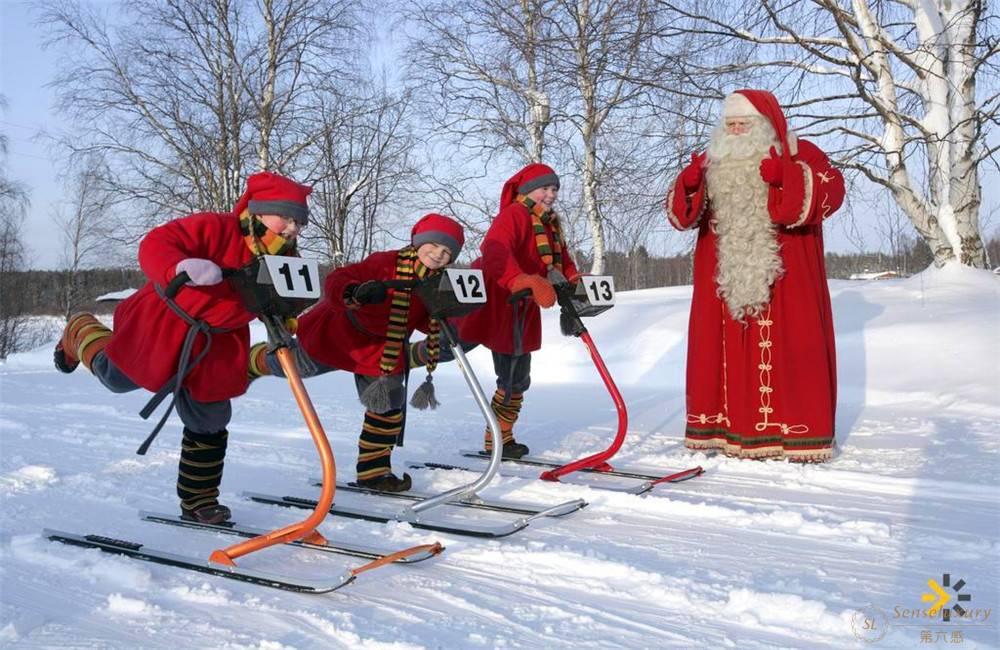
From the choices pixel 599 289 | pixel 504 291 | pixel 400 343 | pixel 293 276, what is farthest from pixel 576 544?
pixel 504 291

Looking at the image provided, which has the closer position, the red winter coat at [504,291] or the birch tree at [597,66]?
the red winter coat at [504,291]

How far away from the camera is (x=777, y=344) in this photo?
193 inches

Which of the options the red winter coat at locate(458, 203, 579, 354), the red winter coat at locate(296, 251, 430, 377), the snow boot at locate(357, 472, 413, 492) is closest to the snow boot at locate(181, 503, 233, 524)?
the snow boot at locate(357, 472, 413, 492)

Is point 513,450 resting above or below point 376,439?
below

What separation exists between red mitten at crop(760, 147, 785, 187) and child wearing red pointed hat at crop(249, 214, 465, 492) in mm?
1849

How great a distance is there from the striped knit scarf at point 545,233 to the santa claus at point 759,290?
2.29 ft

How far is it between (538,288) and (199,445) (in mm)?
1729

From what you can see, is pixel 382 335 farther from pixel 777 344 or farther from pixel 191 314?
pixel 777 344

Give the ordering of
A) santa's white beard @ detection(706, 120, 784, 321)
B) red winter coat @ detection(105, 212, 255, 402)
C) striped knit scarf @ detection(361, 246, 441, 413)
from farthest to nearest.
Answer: santa's white beard @ detection(706, 120, 784, 321), striped knit scarf @ detection(361, 246, 441, 413), red winter coat @ detection(105, 212, 255, 402)

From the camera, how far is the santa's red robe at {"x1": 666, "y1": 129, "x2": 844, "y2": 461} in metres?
4.75

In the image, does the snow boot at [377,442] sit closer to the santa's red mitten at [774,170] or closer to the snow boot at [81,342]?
the snow boot at [81,342]

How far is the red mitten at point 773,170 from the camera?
4.78m

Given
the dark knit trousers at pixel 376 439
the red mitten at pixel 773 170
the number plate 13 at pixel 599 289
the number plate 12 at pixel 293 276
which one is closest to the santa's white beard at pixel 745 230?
the red mitten at pixel 773 170

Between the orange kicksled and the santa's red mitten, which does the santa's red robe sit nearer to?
the santa's red mitten
